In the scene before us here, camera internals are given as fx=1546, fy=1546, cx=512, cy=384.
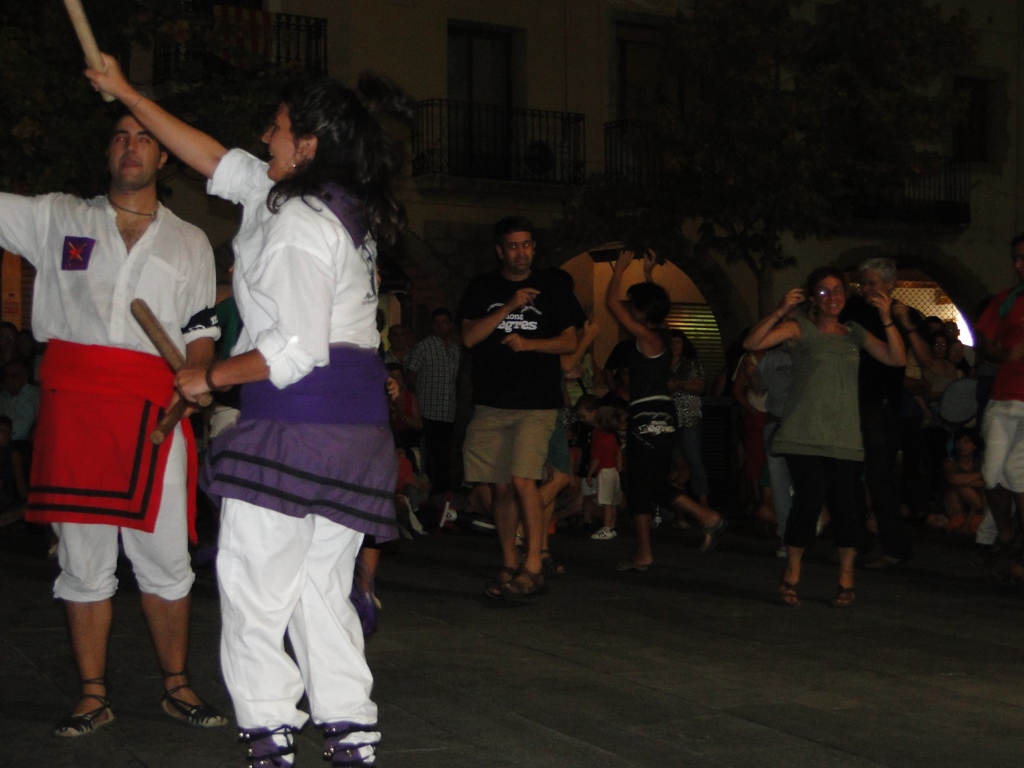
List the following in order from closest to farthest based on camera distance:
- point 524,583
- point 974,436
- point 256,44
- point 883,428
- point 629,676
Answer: point 629,676 → point 524,583 → point 883,428 → point 974,436 → point 256,44

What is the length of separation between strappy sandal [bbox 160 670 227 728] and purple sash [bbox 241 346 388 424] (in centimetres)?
144

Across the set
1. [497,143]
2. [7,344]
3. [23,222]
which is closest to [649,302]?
[23,222]

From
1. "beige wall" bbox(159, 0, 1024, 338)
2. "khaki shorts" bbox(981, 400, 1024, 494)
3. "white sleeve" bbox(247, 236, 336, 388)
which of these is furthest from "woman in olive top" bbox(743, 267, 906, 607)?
"beige wall" bbox(159, 0, 1024, 338)

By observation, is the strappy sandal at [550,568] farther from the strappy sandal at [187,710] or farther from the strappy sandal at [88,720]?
the strappy sandal at [88,720]

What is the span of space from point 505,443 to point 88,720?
12.8 ft

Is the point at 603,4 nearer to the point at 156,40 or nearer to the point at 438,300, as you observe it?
the point at 438,300

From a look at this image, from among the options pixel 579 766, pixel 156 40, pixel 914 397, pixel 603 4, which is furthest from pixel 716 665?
pixel 603 4

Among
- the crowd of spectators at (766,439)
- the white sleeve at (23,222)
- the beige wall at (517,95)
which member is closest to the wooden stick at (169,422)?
the white sleeve at (23,222)

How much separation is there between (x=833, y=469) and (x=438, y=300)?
46.8 feet

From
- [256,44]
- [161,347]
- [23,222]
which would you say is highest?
[256,44]

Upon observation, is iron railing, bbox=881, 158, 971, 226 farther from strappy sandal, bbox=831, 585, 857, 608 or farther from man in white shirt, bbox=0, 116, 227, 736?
man in white shirt, bbox=0, 116, 227, 736

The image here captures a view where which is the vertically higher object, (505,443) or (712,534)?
(505,443)

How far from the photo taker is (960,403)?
40.8 feet

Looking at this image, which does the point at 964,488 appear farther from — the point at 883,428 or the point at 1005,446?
the point at 1005,446
